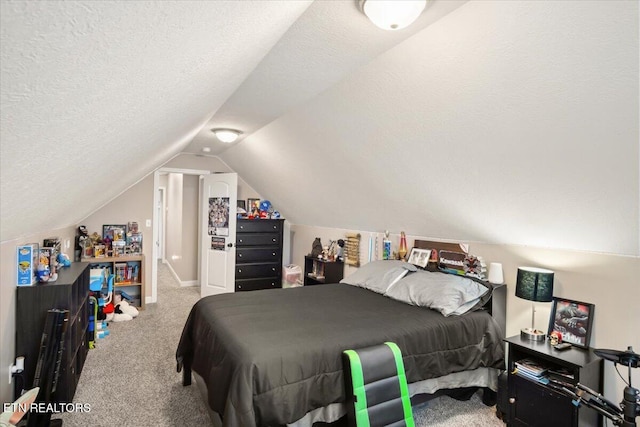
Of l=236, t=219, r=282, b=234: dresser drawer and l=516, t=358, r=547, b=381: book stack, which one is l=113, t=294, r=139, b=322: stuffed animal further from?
l=516, t=358, r=547, b=381: book stack

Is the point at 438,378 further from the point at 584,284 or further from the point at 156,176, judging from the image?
the point at 156,176

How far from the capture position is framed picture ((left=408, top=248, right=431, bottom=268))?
3.67 metres

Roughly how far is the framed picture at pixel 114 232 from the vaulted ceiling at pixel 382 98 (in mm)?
2775

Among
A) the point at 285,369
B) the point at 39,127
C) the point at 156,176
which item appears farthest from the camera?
the point at 156,176

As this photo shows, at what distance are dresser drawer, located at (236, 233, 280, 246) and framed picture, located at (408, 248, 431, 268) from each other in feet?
9.02

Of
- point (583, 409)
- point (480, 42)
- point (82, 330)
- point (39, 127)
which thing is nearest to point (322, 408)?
point (583, 409)

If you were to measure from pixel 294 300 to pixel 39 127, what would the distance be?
2.44 m

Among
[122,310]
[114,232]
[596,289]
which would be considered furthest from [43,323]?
[596,289]

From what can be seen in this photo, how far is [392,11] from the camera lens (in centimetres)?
158

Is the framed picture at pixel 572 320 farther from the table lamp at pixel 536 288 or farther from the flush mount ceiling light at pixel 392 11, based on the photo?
the flush mount ceiling light at pixel 392 11

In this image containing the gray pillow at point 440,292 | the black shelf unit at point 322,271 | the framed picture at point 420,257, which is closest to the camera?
the gray pillow at point 440,292

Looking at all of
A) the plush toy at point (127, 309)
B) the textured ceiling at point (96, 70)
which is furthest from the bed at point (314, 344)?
the plush toy at point (127, 309)

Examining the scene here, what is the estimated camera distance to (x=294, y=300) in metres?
3.07

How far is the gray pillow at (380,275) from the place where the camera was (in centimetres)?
345
